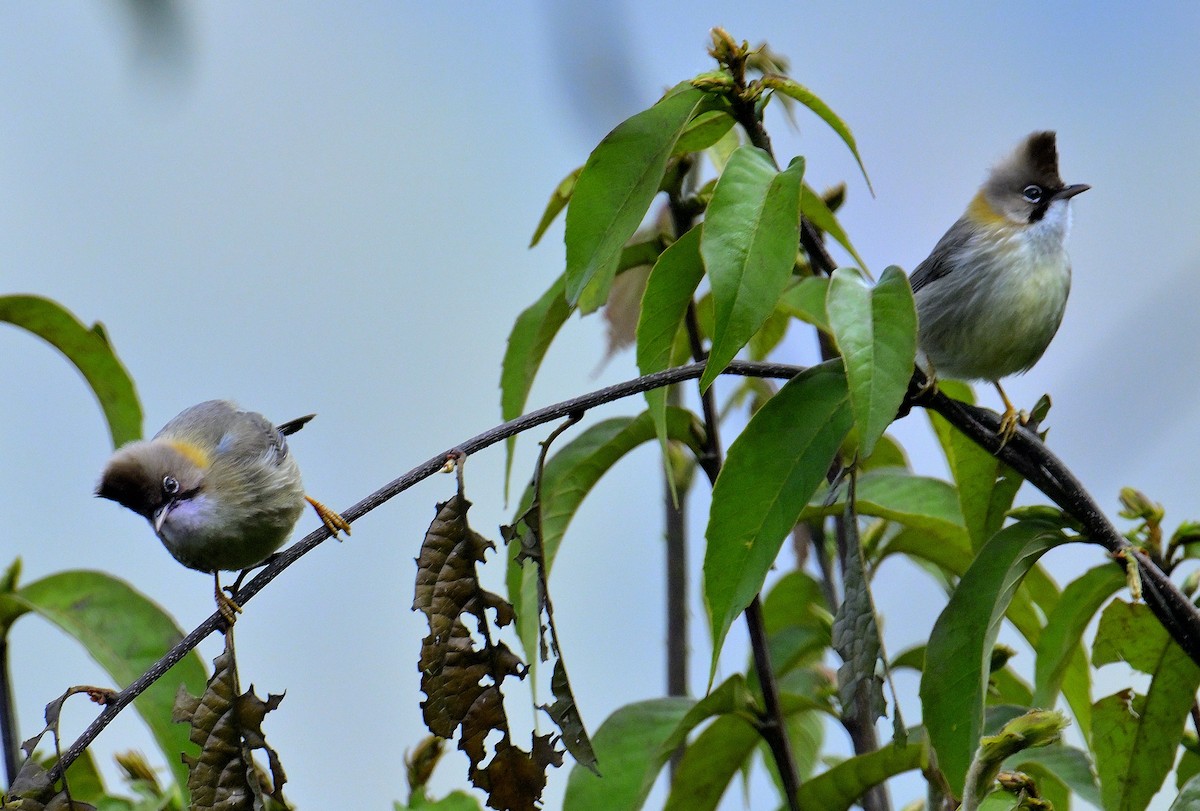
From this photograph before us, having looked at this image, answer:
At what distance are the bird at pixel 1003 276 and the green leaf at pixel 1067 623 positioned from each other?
28.1 inches

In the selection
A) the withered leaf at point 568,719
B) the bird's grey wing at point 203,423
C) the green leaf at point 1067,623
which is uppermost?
the bird's grey wing at point 203,423

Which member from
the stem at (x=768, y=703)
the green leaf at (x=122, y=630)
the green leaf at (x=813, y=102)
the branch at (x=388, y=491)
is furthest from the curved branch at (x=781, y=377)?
the green leaf at (x=122, y=630)

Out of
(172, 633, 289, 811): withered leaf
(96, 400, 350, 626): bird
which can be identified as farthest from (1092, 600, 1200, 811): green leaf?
(96, 400, 350, 626): bird

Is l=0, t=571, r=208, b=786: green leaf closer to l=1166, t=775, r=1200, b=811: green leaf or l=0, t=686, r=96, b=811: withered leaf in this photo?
l=0, t=686, r=96, b=811: withered leaf

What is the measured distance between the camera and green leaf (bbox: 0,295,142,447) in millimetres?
1525

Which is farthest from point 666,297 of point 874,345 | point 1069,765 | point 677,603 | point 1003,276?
point 1003,276

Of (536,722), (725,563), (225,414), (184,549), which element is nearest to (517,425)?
(725,563)

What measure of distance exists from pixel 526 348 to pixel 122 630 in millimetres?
619

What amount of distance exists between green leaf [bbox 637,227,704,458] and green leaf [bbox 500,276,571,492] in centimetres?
29

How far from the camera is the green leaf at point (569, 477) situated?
1376mm

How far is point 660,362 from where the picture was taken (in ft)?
3.61

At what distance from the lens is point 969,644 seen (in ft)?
3.51

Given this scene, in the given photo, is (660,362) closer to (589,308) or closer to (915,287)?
(589,308)

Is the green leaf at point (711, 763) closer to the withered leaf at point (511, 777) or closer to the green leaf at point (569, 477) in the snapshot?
the green leaf at point (569, 477)
